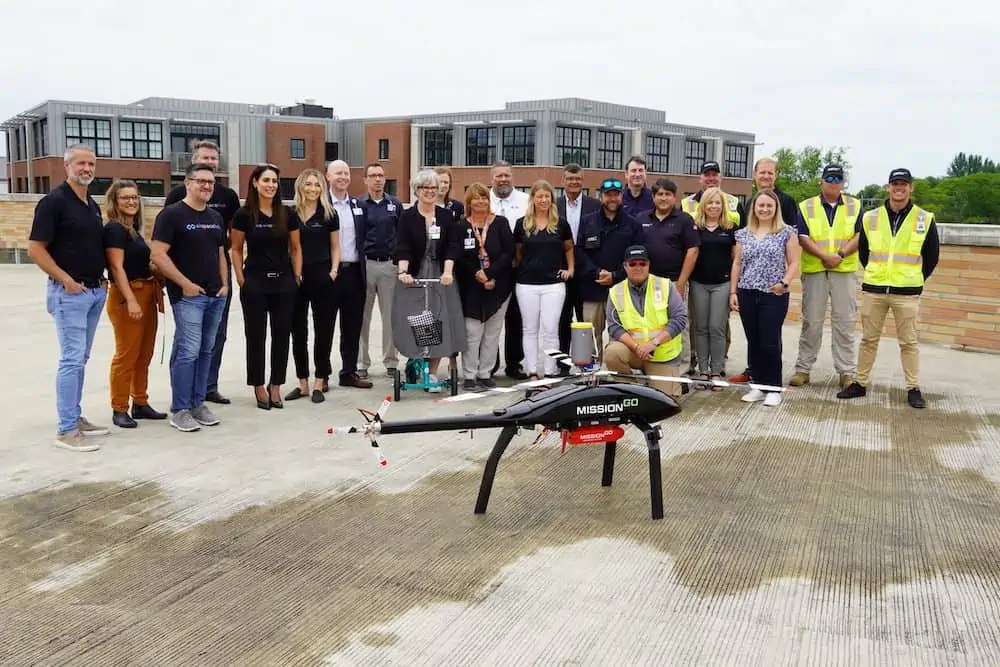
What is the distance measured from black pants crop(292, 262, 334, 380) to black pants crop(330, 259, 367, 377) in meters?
0.09

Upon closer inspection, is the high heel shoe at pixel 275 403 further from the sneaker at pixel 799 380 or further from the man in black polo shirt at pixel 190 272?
the sneaker at pixel 799 380

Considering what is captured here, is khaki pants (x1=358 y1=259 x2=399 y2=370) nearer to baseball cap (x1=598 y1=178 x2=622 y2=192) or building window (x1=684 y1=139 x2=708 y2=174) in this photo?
baseball cap (x1=598 y1=178 x2=622 y2=192)

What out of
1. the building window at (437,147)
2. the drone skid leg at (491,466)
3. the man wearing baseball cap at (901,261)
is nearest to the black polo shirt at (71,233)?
the drone skid leg at (491,466)

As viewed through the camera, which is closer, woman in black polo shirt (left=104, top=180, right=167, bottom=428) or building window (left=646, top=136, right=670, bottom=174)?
woman in black polo shirt (left=104, top=180, right=167, bottom=428)

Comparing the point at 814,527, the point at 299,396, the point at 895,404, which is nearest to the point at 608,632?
the point at 814,527

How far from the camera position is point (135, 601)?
11.6 ft

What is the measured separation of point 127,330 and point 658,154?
59931mm

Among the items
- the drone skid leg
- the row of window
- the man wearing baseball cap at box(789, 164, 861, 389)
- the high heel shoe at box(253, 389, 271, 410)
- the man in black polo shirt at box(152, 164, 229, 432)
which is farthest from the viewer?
the row of window

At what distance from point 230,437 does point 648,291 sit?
123 inches

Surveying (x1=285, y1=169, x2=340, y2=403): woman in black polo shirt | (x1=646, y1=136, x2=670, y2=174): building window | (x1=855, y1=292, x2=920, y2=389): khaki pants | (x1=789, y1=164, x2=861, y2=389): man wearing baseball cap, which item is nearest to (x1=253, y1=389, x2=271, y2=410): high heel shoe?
(x1=285, y1=169, x2=340, y2=403): woman in black polo shirt

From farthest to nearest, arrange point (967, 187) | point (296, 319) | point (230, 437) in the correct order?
point (967, 187), point (296, 319), point (230, 437)

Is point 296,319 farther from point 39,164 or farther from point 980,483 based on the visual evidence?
point 39,164

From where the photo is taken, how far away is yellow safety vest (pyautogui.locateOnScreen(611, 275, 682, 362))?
6.56m

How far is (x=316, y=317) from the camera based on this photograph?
7176 mm
